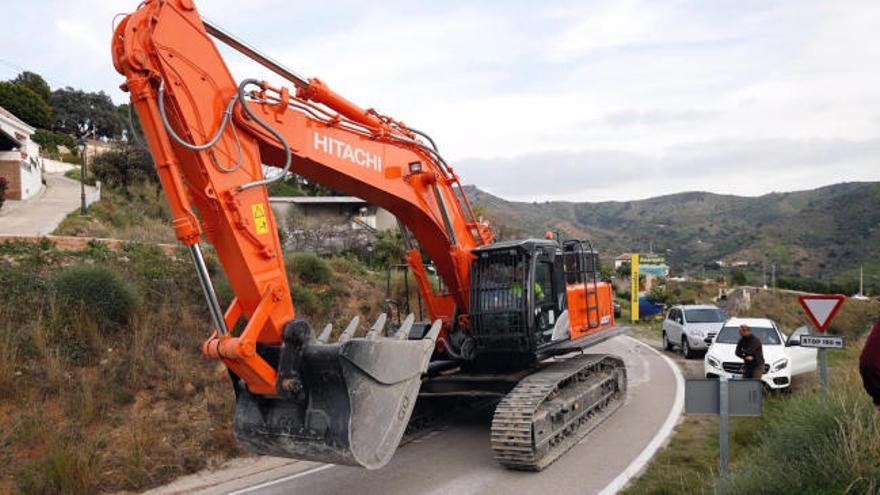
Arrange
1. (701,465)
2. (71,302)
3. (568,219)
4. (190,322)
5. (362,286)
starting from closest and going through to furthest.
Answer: (701,465) → (71,302) → (190,322) → (362,286) → (568,219)

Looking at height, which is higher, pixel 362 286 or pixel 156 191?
pixel 156 191

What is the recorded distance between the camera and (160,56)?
572 cm

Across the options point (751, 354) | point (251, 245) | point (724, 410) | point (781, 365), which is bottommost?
point (781, 365)

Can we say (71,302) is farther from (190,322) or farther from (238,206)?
(238,206)

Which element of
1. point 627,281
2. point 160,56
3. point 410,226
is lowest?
point 627,281

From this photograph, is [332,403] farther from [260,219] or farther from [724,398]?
[724,398]

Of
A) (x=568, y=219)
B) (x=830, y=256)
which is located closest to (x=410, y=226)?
(x=830, y=256)

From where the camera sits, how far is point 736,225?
120000mm

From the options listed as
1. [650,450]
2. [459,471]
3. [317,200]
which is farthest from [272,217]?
[317,200]

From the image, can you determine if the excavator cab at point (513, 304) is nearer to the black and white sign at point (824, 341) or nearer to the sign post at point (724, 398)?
the sign post at point (724, 398)

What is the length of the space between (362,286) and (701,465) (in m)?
11.3

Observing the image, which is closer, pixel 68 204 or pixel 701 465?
pixel 701 465

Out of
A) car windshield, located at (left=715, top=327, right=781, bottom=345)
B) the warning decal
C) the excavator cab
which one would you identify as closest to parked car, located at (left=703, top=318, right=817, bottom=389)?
car windshield, located at (left=715, top=327, right=781, bottom=345)

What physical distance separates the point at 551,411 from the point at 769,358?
6560mm
